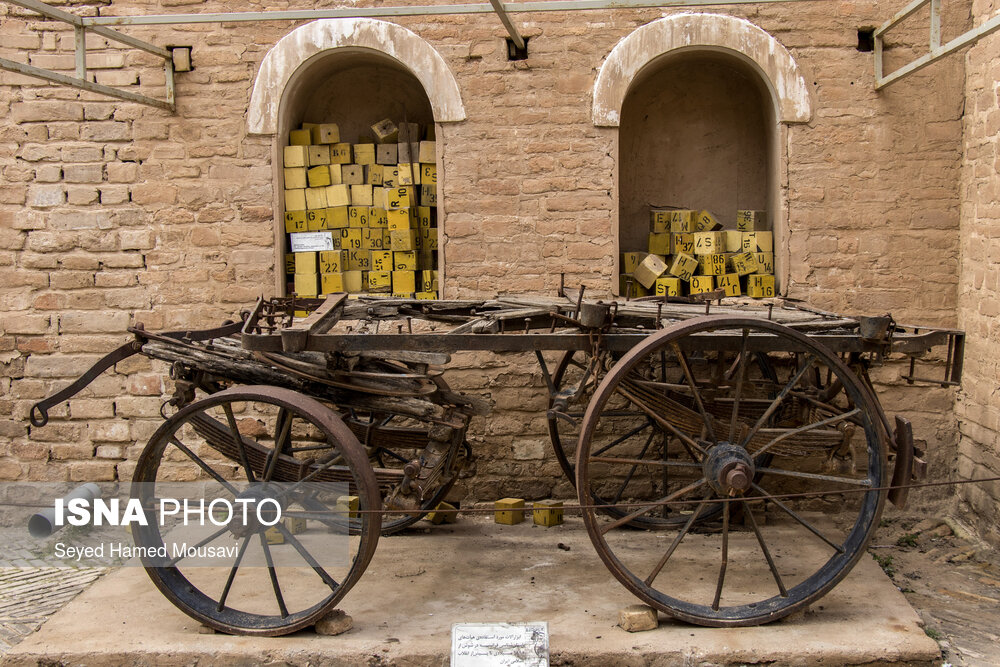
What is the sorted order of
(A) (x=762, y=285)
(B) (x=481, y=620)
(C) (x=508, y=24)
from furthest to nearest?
(A) (x=762, y=285), (C) (x=508, y=24), (B) (x=481, y=620)

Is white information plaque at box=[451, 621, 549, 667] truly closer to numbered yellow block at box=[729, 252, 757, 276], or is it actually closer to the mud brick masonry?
the mud brick masonry

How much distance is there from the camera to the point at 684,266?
5930 mm

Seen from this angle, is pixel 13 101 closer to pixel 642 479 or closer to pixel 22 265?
pixel 22 265

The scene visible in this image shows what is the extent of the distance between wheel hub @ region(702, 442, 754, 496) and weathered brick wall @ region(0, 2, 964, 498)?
6.37ft

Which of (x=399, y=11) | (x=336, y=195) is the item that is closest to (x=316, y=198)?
(x=336, y=195)

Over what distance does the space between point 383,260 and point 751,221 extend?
8.52ft

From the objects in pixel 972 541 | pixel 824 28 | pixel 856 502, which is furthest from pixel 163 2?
pixel 972 541

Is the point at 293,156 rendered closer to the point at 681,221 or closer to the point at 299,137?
the point at 299,137

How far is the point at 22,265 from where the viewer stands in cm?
573

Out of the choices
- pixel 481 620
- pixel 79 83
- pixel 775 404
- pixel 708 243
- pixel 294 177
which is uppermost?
pixel 79 83

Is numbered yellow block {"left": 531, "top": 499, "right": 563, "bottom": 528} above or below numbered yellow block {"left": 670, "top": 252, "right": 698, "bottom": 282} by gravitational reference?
below

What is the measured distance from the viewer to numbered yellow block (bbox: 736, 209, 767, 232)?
19.8 feet

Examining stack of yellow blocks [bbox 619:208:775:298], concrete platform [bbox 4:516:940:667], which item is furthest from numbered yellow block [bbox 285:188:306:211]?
concrete platform [bbox 4:516:940:667]

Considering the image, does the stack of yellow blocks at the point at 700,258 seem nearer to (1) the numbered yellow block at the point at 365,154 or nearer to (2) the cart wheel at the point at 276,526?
(1) the numbered yellow block at the point at 365,154
